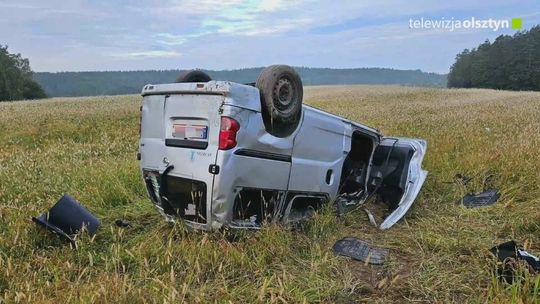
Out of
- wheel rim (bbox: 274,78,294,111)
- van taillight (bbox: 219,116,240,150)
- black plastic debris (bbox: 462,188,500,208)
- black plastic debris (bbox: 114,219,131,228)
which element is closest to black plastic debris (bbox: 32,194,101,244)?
black plastic debris (bbox: 114,219,131,228)

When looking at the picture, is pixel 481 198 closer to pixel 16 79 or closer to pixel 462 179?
pixel 462 179

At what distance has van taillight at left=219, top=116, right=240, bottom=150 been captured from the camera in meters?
3.46

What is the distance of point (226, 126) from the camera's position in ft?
11.4

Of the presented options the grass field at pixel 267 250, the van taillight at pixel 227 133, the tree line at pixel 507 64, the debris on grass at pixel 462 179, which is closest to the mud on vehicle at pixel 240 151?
the van taillight at pixel 227 133

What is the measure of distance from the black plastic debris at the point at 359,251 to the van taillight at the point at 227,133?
1328 mm

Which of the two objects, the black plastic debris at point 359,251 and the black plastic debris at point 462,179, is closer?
the black plastic debris at point 359,251

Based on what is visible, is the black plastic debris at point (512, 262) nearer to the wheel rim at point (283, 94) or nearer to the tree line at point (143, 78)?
the wheel rim at point (283, 94)

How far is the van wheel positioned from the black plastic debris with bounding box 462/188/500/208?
238cm

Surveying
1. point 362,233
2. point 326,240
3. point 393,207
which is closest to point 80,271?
point 326,240

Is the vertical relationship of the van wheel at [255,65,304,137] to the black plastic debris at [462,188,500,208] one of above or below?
above

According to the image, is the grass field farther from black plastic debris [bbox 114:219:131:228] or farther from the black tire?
the black tire

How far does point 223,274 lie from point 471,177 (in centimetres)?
386

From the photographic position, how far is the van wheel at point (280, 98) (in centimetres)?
377

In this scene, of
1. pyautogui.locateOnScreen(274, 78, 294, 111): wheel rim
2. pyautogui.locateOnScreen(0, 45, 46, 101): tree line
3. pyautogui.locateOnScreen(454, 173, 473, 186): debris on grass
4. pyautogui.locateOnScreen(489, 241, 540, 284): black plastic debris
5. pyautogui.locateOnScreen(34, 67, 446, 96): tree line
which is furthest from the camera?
pyautogui.locateOnScreen(34, 67, 446, 96): tree line
